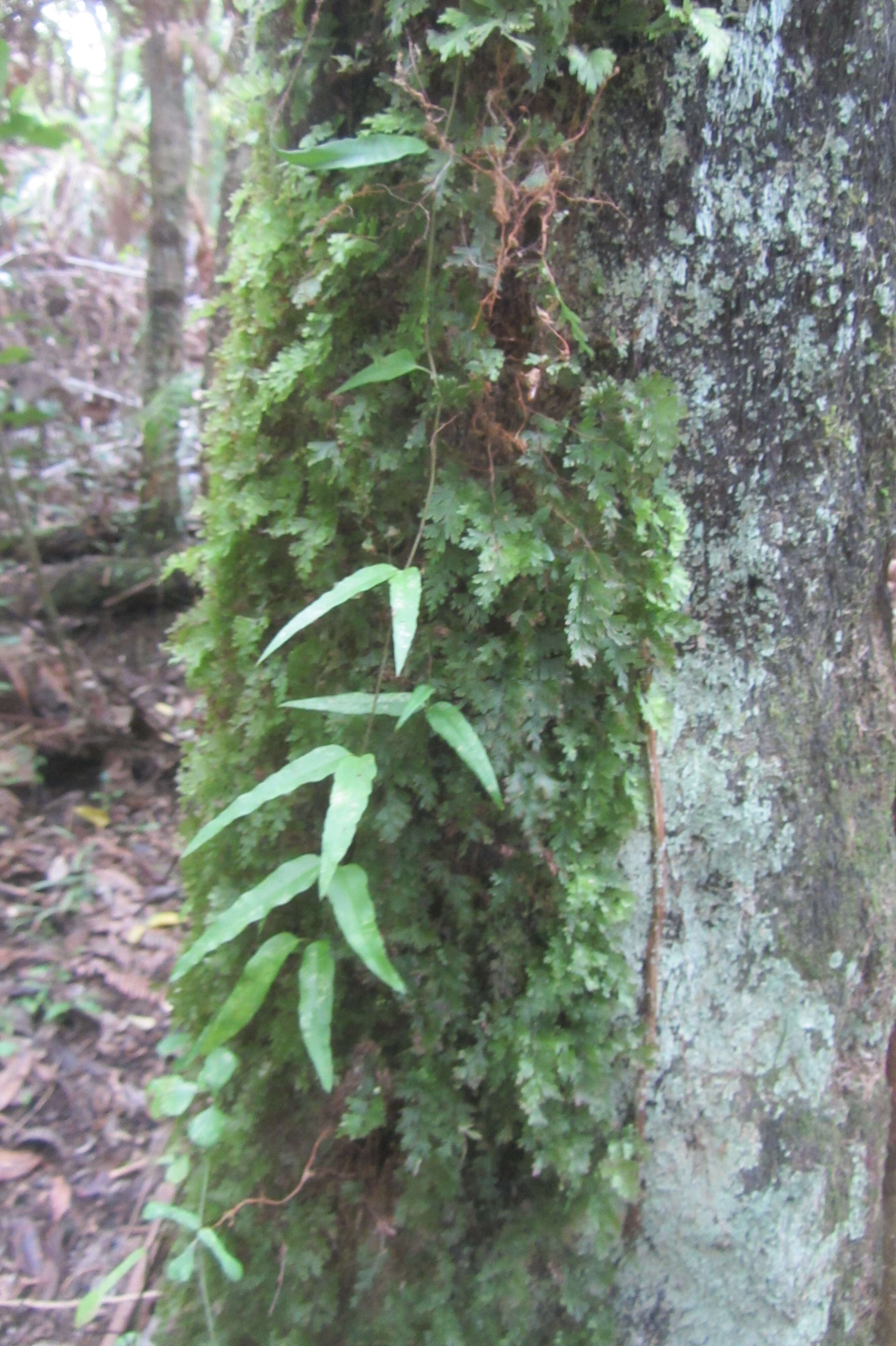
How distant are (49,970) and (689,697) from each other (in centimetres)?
260

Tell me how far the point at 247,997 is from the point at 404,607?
536 millimetres

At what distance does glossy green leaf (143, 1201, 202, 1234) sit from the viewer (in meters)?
1.26

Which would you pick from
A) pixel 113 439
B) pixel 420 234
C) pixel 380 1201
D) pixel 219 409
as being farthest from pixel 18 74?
pixel 380 1201

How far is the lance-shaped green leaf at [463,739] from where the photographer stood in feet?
3.02

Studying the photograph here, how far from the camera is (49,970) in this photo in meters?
2.91

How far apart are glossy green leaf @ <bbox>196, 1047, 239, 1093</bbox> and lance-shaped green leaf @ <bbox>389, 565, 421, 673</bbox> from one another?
65 cm

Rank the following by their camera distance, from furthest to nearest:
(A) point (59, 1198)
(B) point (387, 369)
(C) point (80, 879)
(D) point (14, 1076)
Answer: (C) point (80, 879)
(D) point (14, 1076)
(A) point (59, 1198)
(B) point (387, 369)

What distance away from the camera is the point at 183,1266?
4.01 feet

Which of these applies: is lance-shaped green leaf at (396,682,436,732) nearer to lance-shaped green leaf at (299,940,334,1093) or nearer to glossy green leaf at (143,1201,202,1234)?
lance-shaped green leaf at (299,940,334,1093)

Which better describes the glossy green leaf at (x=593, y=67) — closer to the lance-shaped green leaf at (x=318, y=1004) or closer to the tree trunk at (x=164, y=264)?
the lance-shaped green leaf at (x=318, y=1004)

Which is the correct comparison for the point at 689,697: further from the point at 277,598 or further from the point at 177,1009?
the point at 177,1009

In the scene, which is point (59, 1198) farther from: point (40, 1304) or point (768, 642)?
point (768, 642)

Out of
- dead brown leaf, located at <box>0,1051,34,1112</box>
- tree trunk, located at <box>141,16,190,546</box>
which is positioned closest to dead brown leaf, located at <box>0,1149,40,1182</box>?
dead brown leaf, located at <box>0,1051,34,1112</box>

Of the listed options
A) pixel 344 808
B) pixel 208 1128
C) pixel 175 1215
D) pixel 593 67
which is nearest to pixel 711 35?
pixel 593 67
